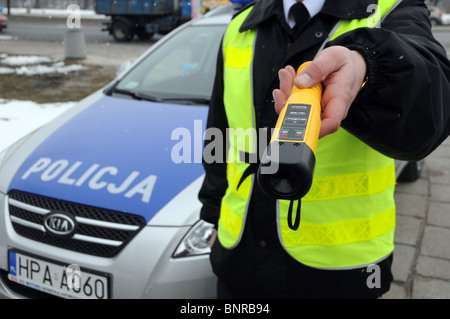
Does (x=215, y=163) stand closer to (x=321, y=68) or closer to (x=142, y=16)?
(x=321, y=68)

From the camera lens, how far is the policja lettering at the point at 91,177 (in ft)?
6.98

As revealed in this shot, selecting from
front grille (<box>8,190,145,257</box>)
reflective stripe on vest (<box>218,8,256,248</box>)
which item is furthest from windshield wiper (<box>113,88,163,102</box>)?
reflective stripe on vest (<box>218,8,256,248</box>)

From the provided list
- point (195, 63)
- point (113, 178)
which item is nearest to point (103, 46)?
point (195, 63)

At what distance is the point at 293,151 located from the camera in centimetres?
70

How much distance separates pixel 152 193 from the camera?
2.11 metres

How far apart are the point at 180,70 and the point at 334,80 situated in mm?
2583

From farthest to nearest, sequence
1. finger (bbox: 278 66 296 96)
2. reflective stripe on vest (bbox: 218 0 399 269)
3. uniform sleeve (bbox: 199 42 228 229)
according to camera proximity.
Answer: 1. uniform sleeve (bbox: 199 42 228 229)
2. reflective stripe on vest (bbox: 218 0 399 269)
3. finger (bbox: 278 66 296 96)

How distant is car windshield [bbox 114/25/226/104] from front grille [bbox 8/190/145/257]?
1.07 m

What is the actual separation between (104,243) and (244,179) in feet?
3.10

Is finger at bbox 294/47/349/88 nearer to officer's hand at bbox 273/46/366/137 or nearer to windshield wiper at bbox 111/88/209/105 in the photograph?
officer's hand at bbox 273/46/366/137

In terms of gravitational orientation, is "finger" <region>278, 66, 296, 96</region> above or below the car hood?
above

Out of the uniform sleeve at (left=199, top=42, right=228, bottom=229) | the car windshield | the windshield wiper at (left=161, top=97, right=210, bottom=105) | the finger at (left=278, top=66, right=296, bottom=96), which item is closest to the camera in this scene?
the finger at (left=278, top=66, right=296, bottom=96)

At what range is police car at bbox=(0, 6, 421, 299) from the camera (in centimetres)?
198
